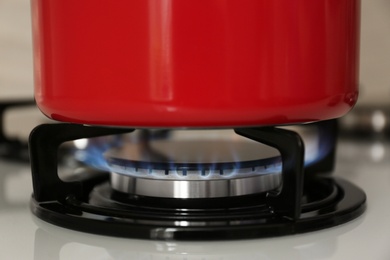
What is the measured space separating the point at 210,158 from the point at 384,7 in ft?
2.62

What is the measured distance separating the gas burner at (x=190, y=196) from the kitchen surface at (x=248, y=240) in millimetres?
11

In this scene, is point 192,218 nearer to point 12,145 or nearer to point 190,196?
A: point 190,196

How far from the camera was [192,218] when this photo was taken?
539mm

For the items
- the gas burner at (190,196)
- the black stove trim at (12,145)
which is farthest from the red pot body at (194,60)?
the black stove trim at (12,145)

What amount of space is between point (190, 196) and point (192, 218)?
54mm

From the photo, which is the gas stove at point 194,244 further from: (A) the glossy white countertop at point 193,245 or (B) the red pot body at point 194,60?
(B) the red pot body at point 194,60

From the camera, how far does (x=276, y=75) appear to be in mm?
525

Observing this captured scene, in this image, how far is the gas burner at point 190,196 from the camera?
530 millimetres

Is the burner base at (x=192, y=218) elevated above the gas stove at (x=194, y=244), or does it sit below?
above

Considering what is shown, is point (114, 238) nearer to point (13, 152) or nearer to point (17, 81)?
point (13, 152)

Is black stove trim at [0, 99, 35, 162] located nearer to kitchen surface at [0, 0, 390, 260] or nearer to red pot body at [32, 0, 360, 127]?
kitchen surface at [0, 0, 390, 260]

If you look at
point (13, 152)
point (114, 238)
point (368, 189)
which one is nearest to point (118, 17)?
point (114, 238)

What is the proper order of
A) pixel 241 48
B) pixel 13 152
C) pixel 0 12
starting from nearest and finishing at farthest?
pixel 241 48 → pixel 13 152 → pixel 0 12

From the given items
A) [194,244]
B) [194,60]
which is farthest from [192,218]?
[194,60]
